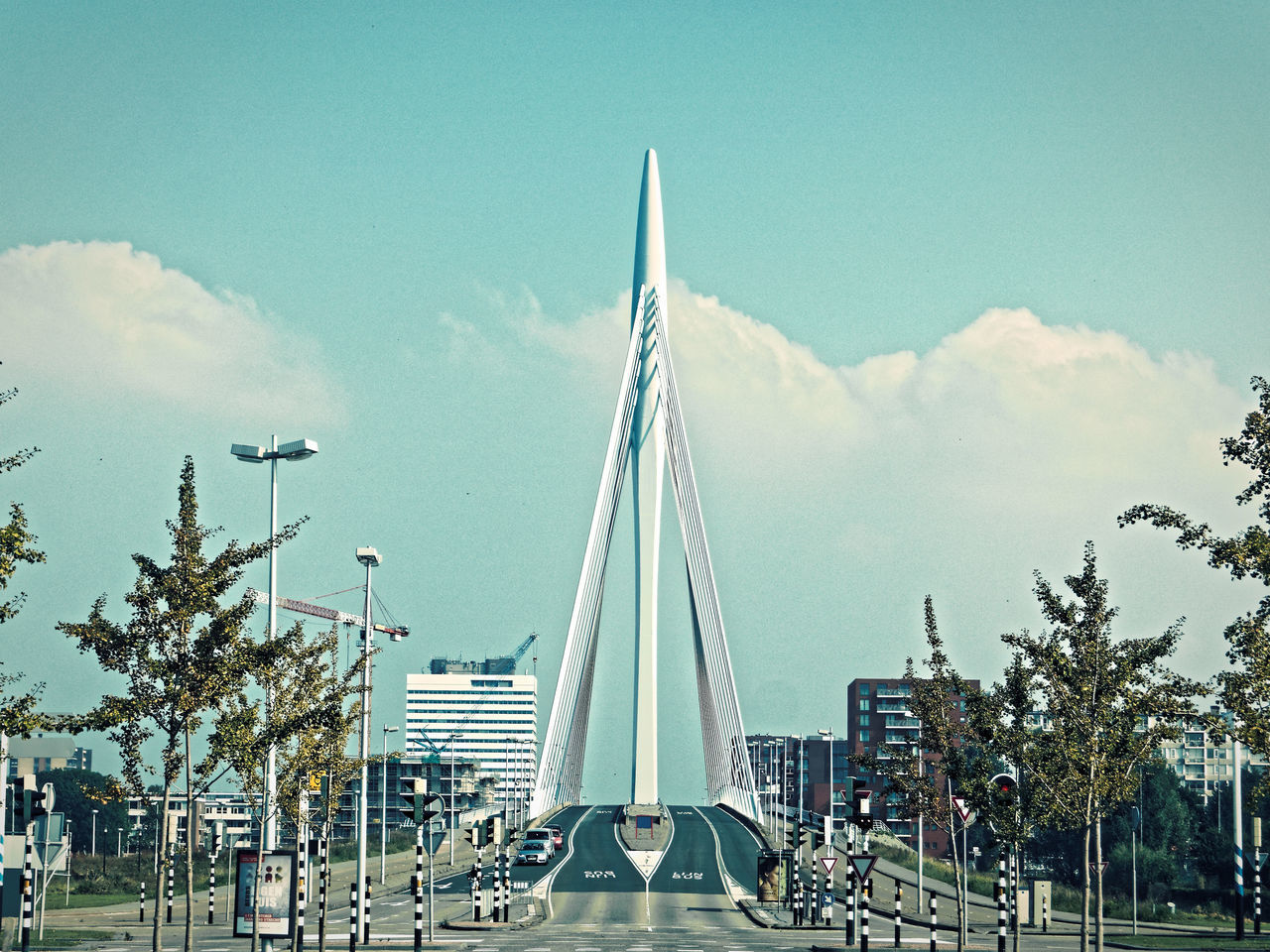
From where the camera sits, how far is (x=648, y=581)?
94188 millimetres

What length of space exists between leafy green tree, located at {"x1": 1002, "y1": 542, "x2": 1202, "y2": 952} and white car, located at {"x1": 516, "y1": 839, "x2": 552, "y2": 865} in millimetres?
42560

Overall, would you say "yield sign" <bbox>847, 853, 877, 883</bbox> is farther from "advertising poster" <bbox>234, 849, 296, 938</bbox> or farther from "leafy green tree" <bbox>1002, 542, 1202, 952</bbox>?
"advertising poster" <bbox>234, 849, 296, 938</bbox>

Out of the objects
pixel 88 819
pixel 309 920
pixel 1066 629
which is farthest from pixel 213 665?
pixel 88 819

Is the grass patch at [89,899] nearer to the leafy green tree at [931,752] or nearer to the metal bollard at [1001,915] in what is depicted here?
the leafy green tree at [931,752]

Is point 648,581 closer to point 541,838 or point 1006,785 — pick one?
point 541,838

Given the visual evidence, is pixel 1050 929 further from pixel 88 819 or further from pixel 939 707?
pixel 88 819

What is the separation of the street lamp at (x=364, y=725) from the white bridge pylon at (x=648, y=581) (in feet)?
144

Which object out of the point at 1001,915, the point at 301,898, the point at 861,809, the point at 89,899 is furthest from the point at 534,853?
the point at 1001,915

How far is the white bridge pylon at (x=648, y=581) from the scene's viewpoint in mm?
85312

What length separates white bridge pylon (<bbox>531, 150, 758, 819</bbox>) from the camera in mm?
85312

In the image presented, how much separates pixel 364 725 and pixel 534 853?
3321 cm

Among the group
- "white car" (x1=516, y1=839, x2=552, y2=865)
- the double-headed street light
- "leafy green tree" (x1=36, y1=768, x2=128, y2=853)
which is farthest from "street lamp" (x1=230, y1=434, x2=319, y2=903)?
"leafy green tree" (x1=36, y1=768, x2=128, y2=853)

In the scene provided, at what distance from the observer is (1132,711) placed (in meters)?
26.2

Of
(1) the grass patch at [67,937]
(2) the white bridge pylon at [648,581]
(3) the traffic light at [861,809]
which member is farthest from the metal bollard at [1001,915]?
(2) the white bridge pylon at [648,581]
